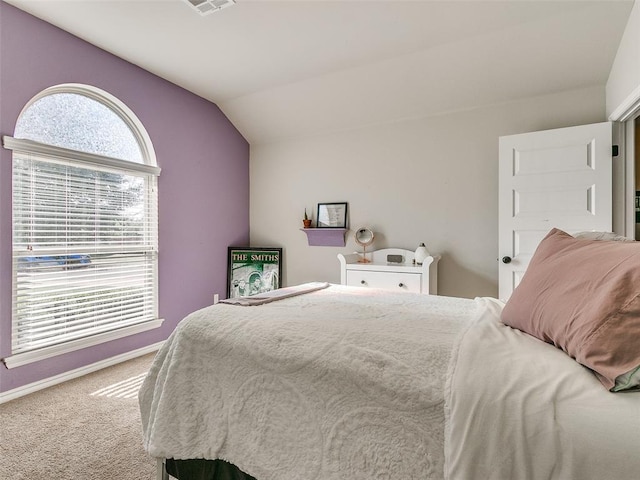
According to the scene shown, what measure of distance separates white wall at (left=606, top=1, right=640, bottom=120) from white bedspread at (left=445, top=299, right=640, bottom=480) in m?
2.05

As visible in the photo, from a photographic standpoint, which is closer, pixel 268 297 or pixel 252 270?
pixel 268 297

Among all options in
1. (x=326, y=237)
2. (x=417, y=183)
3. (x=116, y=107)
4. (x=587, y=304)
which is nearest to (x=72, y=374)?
(x=116, y=107)

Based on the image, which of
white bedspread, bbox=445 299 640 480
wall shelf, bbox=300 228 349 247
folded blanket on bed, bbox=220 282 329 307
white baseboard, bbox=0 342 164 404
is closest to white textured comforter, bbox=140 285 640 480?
white bedspread, bbox=445 299 640 480

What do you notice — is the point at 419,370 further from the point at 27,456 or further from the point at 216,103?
the point at 216,103

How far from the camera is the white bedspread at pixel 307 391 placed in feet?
2.87

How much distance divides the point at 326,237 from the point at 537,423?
3132mm

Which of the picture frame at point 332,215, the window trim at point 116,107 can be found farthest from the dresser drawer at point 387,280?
the window trim at point 116,107

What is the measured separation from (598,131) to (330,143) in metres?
2.36

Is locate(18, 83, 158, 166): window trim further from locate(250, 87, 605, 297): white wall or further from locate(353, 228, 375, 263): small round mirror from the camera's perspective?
locate(353, 228, 375, 263): small round mirror

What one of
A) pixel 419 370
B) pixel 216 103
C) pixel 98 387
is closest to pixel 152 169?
pixel 216 103

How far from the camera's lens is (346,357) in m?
1.00

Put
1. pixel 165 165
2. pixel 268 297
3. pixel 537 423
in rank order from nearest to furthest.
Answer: pixel 537 423, pixel 268 297, pixel 165 165

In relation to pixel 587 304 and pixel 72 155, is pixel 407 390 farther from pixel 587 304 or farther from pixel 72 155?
pixel 72 155

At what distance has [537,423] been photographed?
2.28ft
